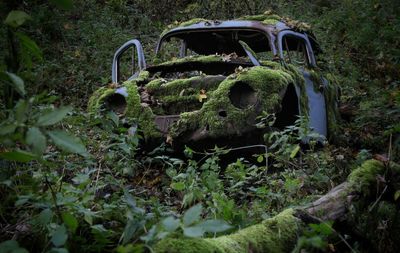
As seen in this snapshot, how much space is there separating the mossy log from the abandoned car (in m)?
1.40

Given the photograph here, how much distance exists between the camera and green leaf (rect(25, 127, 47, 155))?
4.12ft

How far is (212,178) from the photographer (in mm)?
3451

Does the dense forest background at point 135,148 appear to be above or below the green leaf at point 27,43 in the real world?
below

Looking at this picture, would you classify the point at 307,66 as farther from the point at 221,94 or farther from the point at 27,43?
the point at 27,43

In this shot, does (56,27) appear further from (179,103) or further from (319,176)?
(319,176)

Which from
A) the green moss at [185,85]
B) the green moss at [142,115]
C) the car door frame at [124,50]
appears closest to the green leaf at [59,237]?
the green moss at [142,115]

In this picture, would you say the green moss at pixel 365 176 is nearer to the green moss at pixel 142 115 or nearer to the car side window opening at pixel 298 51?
the green moss at pixel 142 115

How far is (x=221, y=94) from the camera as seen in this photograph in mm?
4785

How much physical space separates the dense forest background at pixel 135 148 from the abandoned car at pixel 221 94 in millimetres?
324

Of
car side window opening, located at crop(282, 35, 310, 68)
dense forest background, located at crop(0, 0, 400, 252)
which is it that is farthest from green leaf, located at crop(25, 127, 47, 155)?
car side window opening, located at crop(282, 35, 310, 68)

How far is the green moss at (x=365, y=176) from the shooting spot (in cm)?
270

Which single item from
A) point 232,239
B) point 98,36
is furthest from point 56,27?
point 232,239

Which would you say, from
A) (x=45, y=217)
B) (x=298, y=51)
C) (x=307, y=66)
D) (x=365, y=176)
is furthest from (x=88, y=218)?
(x=298, y=51)

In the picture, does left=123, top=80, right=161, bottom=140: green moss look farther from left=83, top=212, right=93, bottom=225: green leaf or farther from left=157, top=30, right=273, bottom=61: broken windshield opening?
left=83, top=212, right=93, bottom=225: green leaf
